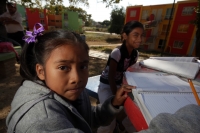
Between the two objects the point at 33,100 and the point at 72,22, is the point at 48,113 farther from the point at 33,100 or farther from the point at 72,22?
the point at 72,22

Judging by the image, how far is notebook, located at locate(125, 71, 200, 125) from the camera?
0.57 m

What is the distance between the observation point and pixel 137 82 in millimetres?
842

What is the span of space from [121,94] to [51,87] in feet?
1.50

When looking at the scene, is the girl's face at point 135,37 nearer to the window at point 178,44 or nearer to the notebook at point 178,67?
the notebook at point 178,67

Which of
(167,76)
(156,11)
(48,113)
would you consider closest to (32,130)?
(48,113)

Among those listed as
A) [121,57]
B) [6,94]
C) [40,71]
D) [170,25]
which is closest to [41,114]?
[40,71]

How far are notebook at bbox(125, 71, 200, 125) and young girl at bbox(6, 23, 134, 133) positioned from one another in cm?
10

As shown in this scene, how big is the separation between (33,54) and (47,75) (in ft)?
0.66

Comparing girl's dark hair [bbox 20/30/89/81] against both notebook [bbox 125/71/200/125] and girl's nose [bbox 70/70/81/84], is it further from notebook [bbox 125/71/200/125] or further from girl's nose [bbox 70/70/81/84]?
notebook [bbox 125/71/200/125]

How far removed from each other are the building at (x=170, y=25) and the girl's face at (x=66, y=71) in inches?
466

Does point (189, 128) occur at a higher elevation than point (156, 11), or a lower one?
lower

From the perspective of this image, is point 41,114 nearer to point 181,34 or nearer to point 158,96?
point 158,96

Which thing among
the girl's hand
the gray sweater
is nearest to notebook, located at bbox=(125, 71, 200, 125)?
the girl's hand

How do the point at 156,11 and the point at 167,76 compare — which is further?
the point at 156,11
